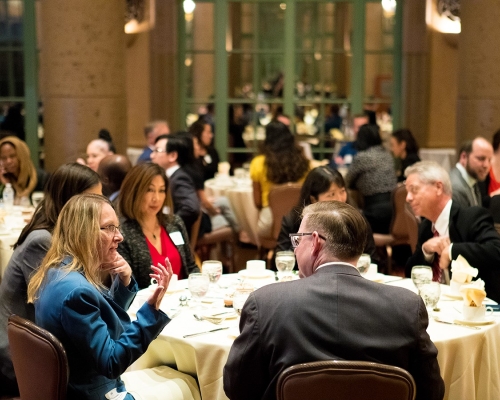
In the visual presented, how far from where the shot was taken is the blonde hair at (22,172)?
6.67m

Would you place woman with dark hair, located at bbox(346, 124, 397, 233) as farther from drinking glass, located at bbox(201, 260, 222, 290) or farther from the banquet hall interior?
drinking glass, located at bbox(201, 260, 222, 290)

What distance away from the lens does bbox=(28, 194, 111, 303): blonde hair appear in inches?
113

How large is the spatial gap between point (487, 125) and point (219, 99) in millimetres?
3947

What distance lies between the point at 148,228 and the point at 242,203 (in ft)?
11.0

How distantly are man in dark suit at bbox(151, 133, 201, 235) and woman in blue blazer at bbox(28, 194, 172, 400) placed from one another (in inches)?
115

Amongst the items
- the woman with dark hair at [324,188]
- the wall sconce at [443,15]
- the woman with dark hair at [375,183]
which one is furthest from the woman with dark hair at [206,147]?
the woman with dark hair at [324,188]

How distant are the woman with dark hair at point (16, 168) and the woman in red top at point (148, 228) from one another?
2.36 meters

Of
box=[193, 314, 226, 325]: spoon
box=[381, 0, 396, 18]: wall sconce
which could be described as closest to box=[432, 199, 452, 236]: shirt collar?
box=[193, 314, 226, 325]: spoon

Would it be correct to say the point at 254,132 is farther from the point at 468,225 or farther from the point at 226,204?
the point at 468,225

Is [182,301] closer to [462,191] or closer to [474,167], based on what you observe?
[462,191]

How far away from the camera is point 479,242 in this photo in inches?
168

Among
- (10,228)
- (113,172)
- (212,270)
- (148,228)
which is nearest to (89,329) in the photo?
(212,270)

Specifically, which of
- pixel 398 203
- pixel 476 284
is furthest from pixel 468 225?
pixel 398 203

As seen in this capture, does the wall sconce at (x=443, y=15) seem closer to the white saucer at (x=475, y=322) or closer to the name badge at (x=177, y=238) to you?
the name badge at (x=177, y=238)
